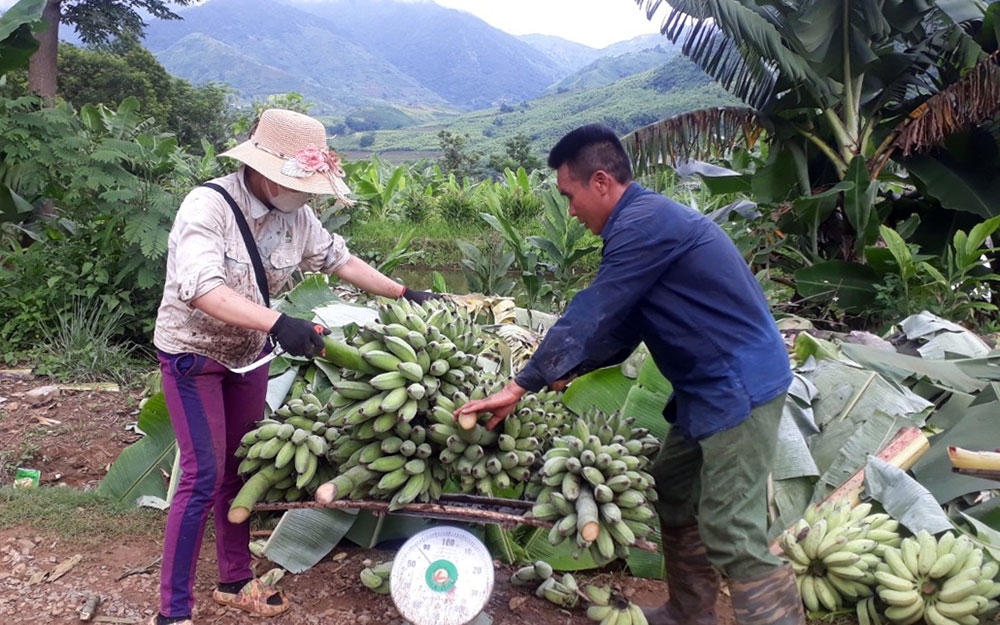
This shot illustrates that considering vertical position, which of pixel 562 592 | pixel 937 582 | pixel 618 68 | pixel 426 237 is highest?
pixel 618 68

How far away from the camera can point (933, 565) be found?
3072 millimetres

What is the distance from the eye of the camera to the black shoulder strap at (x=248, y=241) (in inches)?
108

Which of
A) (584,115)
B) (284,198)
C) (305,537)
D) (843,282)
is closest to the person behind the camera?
(284,198)

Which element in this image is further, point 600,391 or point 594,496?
point 600,391

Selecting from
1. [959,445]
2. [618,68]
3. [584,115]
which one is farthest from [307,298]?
[618,68]

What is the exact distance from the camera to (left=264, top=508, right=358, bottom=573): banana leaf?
11.3 ft

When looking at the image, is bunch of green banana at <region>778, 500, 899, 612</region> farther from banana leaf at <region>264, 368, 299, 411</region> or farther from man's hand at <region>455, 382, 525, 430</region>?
banana leaf at <region>264, 368, 299, 411</region>

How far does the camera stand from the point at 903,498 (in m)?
3.39

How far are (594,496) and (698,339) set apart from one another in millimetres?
656

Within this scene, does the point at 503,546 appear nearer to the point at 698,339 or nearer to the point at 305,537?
the point at 305,537

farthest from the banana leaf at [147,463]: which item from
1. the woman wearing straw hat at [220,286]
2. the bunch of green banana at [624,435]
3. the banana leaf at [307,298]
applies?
the bunch of green banana at [624,435]

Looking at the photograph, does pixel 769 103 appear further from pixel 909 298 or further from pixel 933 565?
pixel 933 565

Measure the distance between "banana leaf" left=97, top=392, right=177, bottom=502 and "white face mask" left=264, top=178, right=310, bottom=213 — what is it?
1762 mm

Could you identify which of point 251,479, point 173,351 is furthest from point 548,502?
point 173,351
